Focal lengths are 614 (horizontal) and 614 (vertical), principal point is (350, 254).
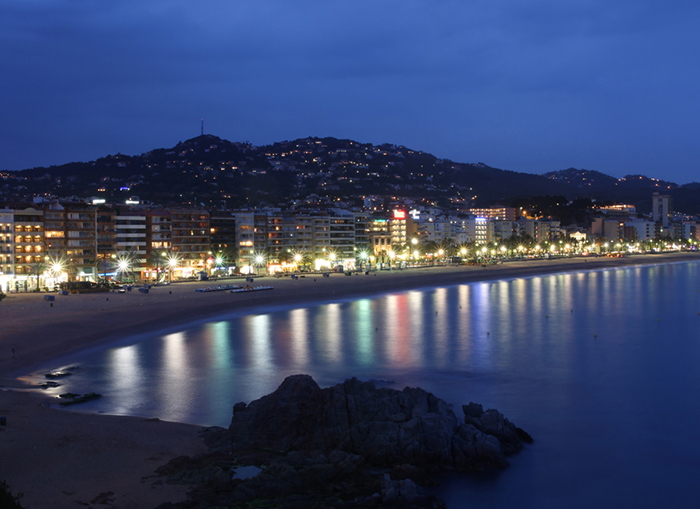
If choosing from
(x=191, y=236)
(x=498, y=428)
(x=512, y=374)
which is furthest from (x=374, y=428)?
(x=191, y=236)

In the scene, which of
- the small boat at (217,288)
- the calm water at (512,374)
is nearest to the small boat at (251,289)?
the small boat at (217,288)

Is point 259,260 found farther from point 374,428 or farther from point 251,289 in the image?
point 374,428

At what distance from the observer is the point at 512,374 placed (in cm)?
2003

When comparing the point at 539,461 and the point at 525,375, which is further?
the point at 525,375

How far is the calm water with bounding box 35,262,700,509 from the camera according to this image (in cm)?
1205

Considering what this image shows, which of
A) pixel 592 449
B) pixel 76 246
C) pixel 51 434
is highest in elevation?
pixel 76 246

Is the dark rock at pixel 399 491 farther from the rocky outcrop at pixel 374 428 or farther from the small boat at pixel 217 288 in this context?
the small boat at pixel 217 288

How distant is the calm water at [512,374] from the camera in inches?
474

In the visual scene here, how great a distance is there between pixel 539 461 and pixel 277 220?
58.8 metres

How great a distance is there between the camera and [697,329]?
97.7 ft

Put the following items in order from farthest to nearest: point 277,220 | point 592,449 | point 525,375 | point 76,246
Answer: point 277,220 < point 76,246 < point 525,375 < point 592,449

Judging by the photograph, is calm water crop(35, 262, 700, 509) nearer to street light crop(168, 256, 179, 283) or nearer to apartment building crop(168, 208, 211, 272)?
street light crop(168, 256, 179, 283)

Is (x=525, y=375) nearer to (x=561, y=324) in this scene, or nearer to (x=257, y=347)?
(x=257, y=347)

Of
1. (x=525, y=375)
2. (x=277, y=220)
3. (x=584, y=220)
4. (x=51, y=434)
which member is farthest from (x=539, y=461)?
(x=584, y=220)
